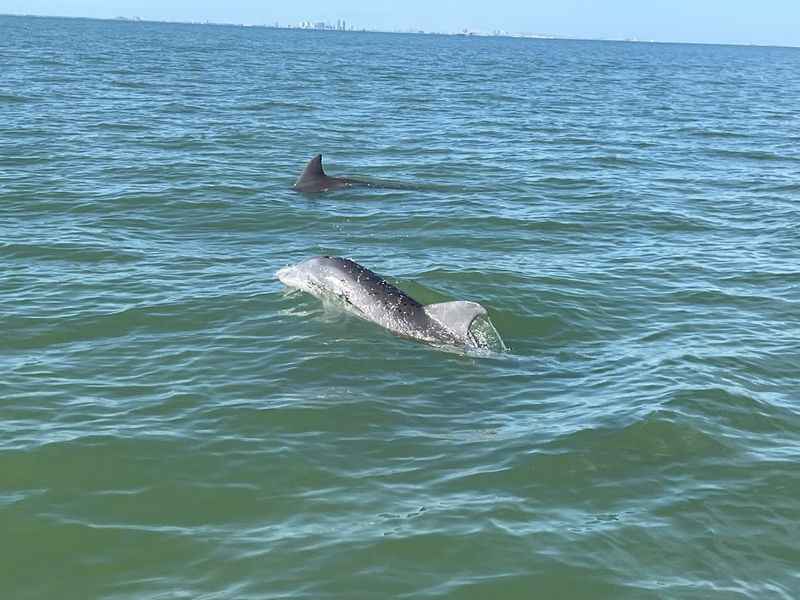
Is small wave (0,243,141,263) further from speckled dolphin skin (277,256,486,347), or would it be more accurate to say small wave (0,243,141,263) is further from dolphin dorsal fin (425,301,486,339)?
dolphin dorsal fin (425,301,486,339)

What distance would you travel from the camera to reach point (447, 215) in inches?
932

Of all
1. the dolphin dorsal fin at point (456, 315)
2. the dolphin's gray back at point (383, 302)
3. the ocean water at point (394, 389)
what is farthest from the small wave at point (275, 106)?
the dolphin dorsal fin at point (456, 315)

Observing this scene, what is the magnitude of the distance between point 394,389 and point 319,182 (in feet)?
47.6

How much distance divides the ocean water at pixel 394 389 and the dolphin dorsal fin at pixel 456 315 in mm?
538

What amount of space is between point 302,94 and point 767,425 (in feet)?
151

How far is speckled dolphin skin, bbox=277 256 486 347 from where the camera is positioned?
14.0 m

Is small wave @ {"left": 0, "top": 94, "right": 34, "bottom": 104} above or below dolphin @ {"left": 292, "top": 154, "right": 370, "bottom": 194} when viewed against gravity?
above

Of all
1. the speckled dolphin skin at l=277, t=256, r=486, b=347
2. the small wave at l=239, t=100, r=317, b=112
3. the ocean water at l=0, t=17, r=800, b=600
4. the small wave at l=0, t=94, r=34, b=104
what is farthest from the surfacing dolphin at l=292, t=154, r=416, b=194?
the small wave at l=0, t=94, r=34, b=104

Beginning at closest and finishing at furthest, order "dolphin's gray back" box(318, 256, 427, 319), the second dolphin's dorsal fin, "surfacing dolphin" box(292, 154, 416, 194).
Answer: "dolphin's gray back" box(318, 256, 427, 319) → "surfacing dolphin" box(292, 154, 416, 194) → the second dolphin's dorsal fin

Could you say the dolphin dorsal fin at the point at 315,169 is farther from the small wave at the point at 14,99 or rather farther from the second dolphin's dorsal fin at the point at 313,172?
the small wave at the point at 14,99

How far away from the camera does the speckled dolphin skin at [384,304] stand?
14.0 m

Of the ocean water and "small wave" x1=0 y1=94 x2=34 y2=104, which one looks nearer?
the ocean water

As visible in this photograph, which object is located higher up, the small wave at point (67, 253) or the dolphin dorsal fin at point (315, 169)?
the dolphin dorsal fin at point (315, 169)

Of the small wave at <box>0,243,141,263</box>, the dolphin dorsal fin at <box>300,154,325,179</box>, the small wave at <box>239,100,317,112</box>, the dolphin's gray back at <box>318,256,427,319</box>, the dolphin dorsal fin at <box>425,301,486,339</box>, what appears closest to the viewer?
the dolphin dorsal fin at <box>425,301,486,339</box>
